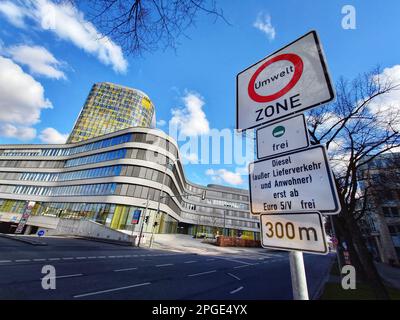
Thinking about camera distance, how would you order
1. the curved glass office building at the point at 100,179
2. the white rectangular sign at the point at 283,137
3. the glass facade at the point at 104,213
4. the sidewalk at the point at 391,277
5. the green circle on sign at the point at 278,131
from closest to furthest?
the white rectangular sign at the point at 283,137, the green circle on sign at the point at 278,131, the sidewalk at the point at 391,277, the glass facade at the point at 104,213, the curved glass office building at the point at 100,179

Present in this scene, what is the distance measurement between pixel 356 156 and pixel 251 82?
1118 cm

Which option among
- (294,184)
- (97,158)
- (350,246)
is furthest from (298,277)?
(97,158)

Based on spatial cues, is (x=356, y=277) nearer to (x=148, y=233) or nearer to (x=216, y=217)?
(x=148, y=233)

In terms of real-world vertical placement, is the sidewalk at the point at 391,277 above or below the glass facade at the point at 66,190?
below

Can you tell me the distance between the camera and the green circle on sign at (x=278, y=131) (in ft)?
5.84

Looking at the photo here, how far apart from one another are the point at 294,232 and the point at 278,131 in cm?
86

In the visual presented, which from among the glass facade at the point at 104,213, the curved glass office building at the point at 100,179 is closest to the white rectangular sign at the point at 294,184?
the curved glass office building at the point at 100,179

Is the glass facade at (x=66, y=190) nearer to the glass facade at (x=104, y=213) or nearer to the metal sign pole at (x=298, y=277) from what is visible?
the glass facade at (x=104, y=213)

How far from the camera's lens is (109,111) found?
84812 mm

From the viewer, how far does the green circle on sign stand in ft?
5.84

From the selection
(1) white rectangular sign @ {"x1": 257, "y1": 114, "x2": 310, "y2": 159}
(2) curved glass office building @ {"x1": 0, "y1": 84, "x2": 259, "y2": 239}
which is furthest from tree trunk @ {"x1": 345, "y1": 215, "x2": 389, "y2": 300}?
(2) curved glass office building @ {"x1": 0, "y1": 84, "x2": 259, "y2": 239}

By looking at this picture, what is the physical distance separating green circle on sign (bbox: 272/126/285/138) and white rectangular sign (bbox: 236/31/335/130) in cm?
13

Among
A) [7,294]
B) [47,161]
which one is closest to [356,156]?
[7,294]

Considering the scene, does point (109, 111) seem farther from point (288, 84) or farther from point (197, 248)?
point (288, 84)
